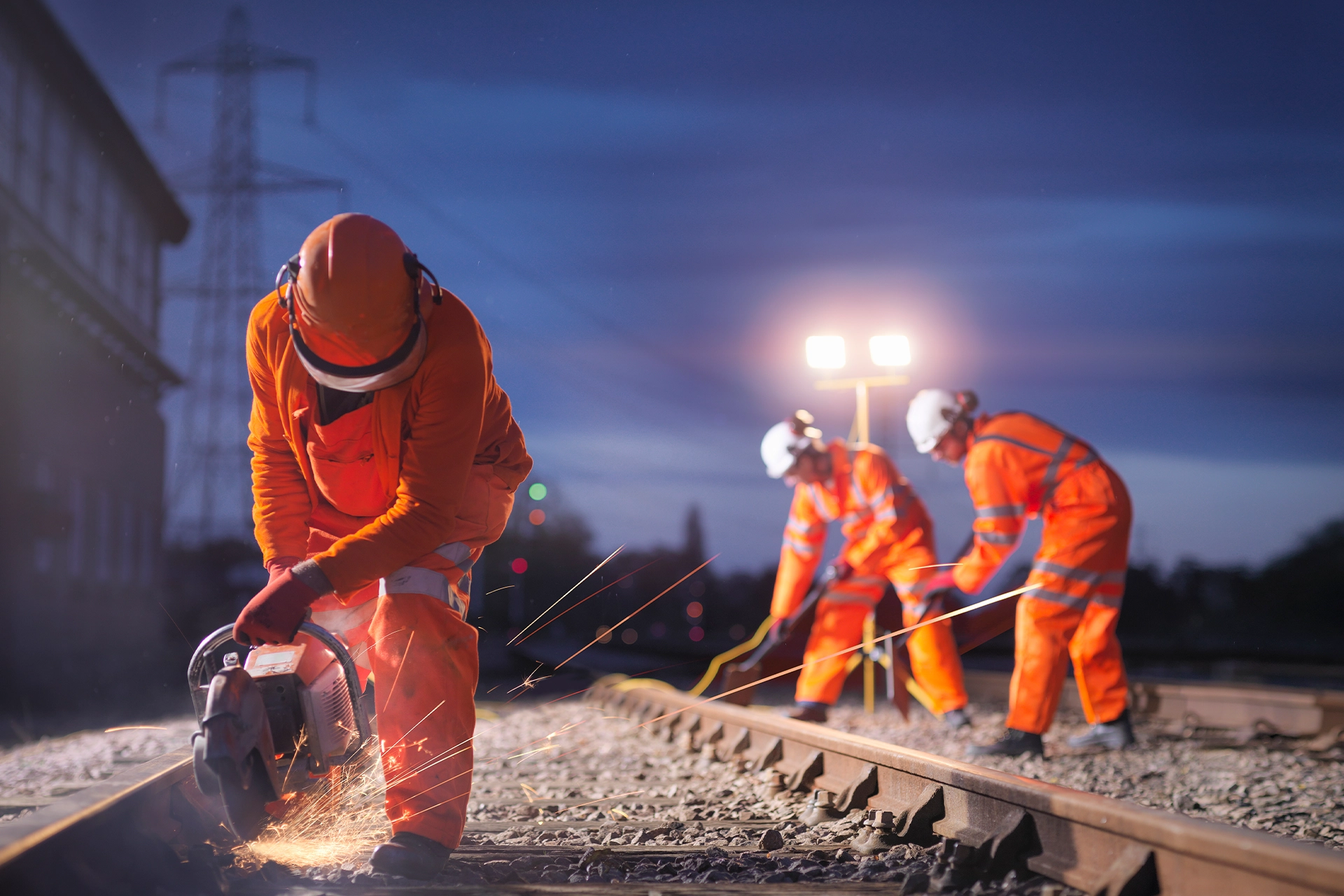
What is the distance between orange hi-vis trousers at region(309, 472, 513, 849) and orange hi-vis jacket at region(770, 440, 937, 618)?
403 centimetres

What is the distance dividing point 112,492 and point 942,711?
1773 cm

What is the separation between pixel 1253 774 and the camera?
15.5ft

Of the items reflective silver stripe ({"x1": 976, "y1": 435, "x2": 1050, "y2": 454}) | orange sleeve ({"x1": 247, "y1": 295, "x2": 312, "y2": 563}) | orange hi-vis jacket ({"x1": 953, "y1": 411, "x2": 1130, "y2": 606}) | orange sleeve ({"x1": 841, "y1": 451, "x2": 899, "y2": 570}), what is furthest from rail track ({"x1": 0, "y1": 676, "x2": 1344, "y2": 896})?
orange sleeve ({"x1": 841, "y1": 451, "x2": 899, "y2": 570})

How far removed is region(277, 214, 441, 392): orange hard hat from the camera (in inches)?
96.2

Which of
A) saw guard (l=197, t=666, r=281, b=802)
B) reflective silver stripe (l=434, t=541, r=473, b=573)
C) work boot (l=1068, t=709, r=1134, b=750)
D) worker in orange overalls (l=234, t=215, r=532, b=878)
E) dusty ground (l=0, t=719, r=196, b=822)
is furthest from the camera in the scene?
work boot (l=1068, t=709, r=1134, b=750)

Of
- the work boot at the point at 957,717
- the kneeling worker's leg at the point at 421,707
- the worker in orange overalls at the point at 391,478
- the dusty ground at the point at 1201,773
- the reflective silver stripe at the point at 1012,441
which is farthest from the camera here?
the work boot at the point at 957,717

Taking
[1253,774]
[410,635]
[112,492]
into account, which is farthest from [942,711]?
[112,492]

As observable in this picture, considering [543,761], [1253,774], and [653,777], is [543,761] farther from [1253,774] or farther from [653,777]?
[1253,774]

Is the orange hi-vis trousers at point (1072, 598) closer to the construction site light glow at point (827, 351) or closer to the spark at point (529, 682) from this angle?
the spark at point (529, 682)

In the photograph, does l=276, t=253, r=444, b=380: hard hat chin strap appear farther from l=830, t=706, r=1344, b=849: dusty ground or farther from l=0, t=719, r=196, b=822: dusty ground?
l=830, t=706, r=1344, b=849: dusty ground

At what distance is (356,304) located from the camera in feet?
8.04

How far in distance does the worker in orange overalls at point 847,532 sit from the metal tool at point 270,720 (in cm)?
405

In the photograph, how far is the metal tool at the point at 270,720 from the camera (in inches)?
86.5

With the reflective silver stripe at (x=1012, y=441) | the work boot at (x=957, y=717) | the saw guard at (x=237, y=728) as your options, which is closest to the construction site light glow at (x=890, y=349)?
the work boot at (x=957, y=717)
